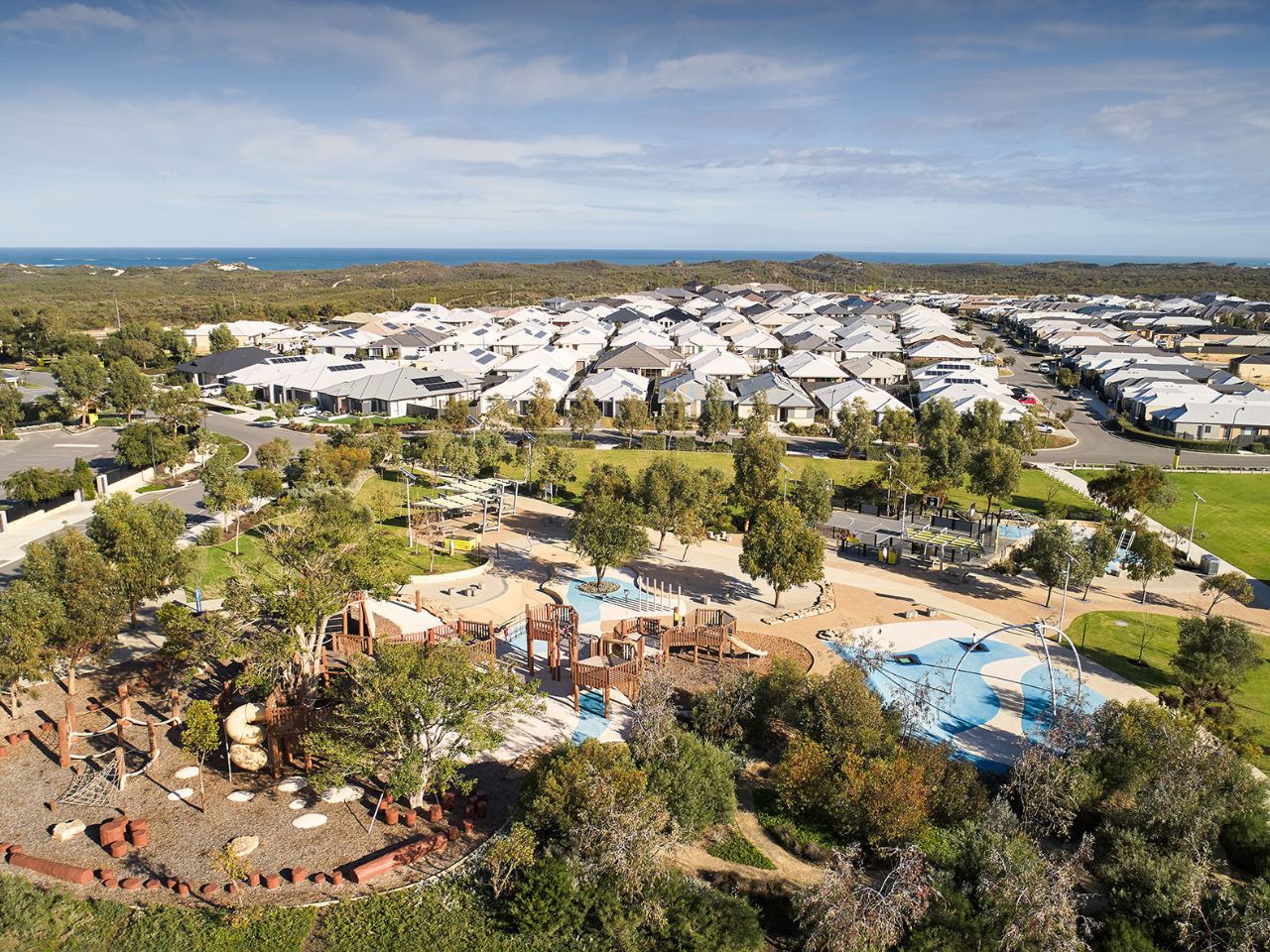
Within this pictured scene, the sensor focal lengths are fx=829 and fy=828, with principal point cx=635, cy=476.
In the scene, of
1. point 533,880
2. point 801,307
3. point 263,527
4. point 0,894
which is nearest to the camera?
point 0,894

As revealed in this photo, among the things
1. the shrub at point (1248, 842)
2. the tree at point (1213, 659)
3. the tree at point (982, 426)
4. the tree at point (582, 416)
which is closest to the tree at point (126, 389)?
the tree at point (582, 416)

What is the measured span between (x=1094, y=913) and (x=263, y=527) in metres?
30.5

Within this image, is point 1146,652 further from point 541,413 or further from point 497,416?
point 497,416

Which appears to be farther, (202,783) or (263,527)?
(263,527)

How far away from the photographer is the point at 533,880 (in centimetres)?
1498

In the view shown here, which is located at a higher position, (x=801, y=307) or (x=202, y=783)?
(x=801, y=307)

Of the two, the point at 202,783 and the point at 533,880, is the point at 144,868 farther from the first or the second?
the point at 533,880

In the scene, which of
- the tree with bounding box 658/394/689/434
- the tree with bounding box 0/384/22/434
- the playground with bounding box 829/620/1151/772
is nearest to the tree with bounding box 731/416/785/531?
the playground with bounding box 829/620/1151/772

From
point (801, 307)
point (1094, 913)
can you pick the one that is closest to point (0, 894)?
point (1094, 913)

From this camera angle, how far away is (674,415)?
2247 inches

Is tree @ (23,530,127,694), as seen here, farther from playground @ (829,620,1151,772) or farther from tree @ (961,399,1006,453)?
tree @ (961,399,1006,453)

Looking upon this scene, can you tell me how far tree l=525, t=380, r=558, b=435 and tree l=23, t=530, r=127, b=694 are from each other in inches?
1181

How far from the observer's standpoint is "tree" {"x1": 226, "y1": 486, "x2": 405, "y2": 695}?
19.8 m

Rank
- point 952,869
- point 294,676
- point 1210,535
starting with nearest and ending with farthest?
point 952,869, point 294,676, point 1210,535
